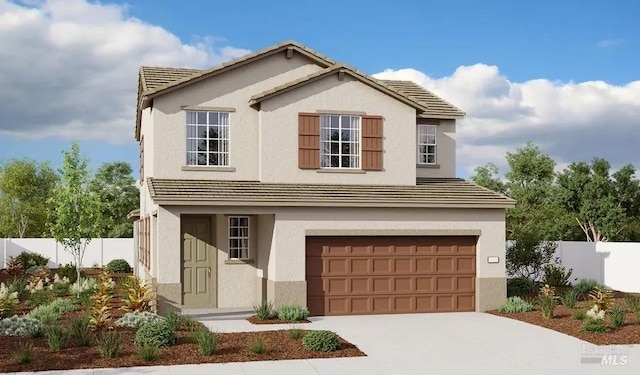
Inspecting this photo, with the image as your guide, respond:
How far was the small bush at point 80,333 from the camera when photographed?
50.6ft

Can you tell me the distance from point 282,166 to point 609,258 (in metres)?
16.2

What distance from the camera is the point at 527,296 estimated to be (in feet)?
80.1

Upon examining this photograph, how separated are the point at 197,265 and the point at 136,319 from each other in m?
5.36

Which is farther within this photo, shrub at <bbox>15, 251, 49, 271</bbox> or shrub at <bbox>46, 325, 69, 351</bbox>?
shrub at <bbox>15, 251, 49, 271</bbox>

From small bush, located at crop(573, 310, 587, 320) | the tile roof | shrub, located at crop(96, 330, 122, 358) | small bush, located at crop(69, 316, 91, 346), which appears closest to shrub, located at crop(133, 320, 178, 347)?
shrub, located at crop(96, 330, 122, 358)

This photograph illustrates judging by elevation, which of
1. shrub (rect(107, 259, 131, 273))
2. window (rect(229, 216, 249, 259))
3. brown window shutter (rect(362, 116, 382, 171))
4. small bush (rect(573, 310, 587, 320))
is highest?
brown window shutter (rect(362, 116, 382, 171))

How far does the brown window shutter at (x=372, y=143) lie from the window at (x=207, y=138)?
4.23 m

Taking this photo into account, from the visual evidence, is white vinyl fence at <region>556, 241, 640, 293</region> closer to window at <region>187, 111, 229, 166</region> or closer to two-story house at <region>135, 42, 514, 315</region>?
two-story house at <region>135, 42, 514, 315</region>

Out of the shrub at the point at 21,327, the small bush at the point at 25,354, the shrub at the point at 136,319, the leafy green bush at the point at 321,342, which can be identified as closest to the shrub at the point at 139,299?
the shrub at the point at 136,319

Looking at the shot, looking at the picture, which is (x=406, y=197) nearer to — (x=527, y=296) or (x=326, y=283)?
(x=326, y=283)

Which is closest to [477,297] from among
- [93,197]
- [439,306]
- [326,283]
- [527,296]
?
[439,306]

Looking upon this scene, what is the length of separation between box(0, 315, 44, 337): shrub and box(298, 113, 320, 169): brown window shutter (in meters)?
8.83

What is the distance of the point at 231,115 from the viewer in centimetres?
2266

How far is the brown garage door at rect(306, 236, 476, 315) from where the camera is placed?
21167 mm
